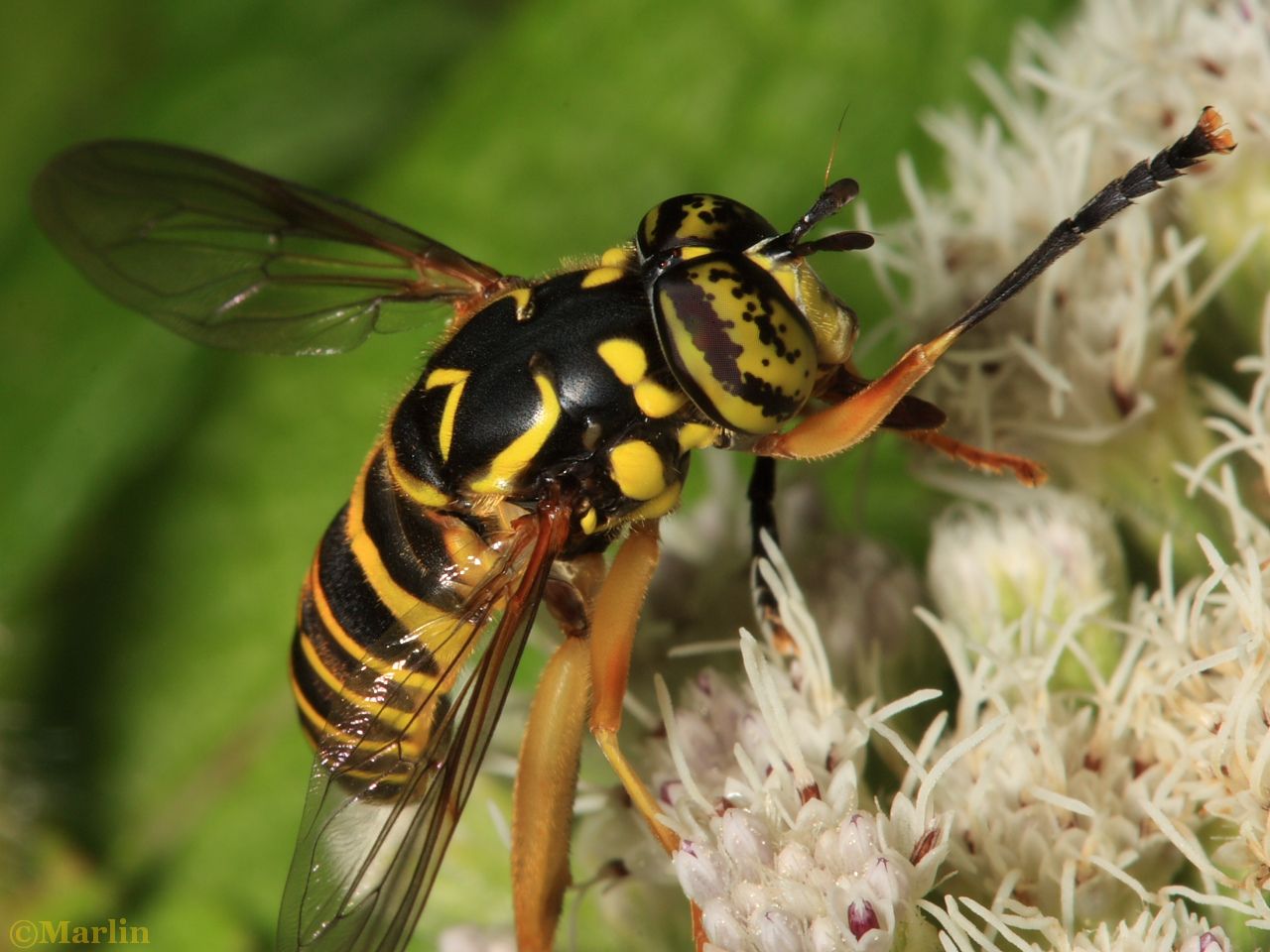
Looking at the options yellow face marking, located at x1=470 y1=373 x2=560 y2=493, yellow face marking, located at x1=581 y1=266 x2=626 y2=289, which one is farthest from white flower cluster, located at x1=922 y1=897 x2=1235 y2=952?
yellow face marking, located at x1=581 y1=266 x2=626 y2=289

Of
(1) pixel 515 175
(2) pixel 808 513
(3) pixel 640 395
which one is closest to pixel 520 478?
(3) pixel 640 395

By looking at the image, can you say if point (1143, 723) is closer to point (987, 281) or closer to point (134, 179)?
Answer: point (987, 281)

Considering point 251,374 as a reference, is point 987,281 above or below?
below

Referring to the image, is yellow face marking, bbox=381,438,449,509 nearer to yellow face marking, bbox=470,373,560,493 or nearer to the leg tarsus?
yellow face marking, bbox=470,373,560,493

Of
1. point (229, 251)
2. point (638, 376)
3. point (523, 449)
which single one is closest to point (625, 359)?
point (638, 376)

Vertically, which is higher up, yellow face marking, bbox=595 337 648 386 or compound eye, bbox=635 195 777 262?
compound eye, bbox=635 195 777 262
